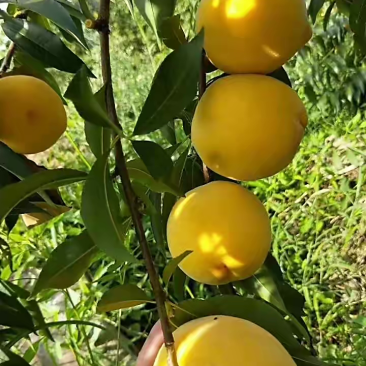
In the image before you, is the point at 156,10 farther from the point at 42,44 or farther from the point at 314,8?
the point at 314,8

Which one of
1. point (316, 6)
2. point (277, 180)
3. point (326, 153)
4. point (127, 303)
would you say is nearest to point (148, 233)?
point (277, 180)

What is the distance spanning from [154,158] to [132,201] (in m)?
0.03

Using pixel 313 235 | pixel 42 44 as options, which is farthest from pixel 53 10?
pixel 313 235

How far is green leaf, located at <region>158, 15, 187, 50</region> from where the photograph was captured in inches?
21.4

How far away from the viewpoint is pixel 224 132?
482 millimetres

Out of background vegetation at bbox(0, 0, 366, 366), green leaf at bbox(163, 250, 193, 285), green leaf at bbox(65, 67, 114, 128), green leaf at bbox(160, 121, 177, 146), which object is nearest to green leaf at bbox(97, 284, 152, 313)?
green leaf at bbox(163, 250, 193, 285)

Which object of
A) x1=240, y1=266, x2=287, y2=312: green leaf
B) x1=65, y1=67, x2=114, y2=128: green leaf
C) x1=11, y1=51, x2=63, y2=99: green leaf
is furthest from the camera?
x1=11, y1=51, x2=63, y2=99: green leaf

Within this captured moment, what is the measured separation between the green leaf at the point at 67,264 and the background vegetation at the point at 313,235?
3.22 feet

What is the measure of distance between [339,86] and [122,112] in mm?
987

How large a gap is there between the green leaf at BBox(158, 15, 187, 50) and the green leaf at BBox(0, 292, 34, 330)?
0.27 metres

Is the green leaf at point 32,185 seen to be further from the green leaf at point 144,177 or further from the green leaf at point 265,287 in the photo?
the green leaf at point 265,287

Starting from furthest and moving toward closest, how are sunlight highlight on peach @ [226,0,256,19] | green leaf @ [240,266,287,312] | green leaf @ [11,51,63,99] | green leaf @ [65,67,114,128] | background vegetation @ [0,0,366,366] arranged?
background vegetation @ [0,0,366,366]
green leaf @ [11,51,63,99]
green leaf @ [240,266,287,312]
sunlight highlight on peach @ [226,0,256,19]
green leaf @ [65,67,114,128]

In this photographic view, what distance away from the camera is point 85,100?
0.40 meters

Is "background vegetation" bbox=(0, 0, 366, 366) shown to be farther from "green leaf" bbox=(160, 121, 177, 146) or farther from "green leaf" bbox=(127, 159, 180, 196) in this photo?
"green leaf" bbox=(127, 159, 180, 196)
